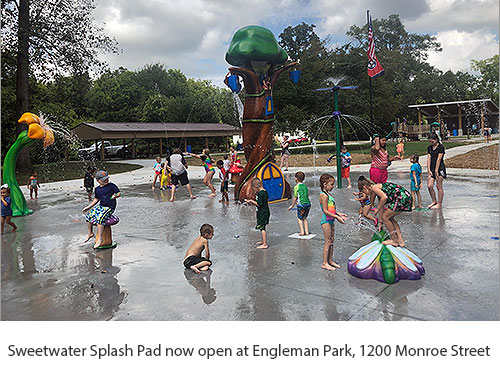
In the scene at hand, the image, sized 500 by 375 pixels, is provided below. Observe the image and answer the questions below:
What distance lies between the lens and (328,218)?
18.5 feet

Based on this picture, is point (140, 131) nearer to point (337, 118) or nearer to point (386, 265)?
point (337, 118)

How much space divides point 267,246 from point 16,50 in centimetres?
2567

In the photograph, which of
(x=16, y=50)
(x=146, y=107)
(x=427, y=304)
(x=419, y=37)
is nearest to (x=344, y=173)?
(x=427, y=304)

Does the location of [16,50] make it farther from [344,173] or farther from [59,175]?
[344,173]

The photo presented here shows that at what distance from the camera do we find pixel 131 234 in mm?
8367

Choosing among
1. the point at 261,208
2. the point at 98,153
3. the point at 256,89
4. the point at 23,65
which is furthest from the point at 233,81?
the point at 98,153

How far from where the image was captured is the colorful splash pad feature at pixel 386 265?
5000 mm

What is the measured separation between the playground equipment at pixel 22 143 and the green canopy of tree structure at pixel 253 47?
5161mm

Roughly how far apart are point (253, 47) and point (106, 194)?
232 inches

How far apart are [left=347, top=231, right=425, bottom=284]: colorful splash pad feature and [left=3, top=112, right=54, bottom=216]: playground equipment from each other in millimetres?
8631

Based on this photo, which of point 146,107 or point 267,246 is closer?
point 267,246

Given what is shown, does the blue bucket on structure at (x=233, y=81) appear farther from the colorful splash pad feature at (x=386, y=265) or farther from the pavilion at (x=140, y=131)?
the pavilion at (x=140, y=131)

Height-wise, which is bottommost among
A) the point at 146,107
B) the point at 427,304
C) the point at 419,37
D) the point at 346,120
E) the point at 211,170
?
the point at 427,304

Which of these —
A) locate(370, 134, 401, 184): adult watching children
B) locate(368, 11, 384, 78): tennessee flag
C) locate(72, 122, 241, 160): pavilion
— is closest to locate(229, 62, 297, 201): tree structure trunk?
locate(370, 134, 401, 184): adult watching children
